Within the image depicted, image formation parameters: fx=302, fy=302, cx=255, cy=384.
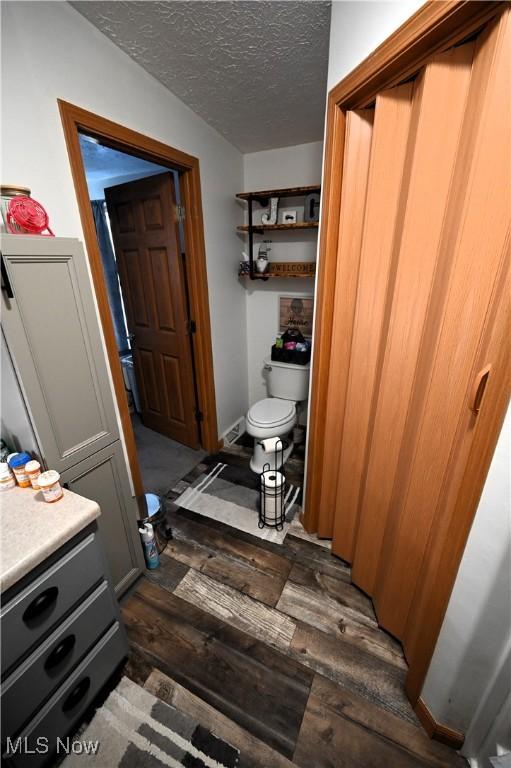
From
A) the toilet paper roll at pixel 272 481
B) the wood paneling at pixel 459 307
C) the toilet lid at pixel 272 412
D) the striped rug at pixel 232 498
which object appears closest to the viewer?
the wood paneling at pixel 459 307

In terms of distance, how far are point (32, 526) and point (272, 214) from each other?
8.07ft

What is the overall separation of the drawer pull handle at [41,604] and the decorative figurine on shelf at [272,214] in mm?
2555

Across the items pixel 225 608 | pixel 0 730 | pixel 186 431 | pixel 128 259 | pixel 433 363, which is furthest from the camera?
pixel 186 431

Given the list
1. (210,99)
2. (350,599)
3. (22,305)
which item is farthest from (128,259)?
(350,599)

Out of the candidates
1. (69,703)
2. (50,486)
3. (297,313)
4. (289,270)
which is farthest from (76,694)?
(289,270)

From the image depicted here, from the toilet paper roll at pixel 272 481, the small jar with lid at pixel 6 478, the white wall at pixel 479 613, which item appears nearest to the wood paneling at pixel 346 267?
the toilet paper roll at pixel 272 481

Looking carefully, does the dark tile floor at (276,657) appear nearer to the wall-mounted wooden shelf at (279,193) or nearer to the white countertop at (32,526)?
the white countertop at (32,526)

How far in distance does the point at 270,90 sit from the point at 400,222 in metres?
1.24

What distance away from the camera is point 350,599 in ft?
4.97

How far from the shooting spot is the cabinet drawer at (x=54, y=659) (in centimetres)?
82

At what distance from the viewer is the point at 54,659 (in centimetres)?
93

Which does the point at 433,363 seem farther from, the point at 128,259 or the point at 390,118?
the point at 128,259

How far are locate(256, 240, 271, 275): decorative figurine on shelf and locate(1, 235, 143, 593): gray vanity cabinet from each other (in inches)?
64.9

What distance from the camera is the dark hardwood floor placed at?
3.46 ft
